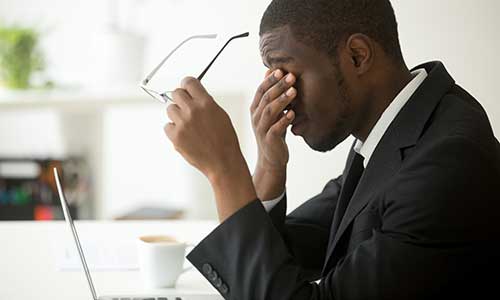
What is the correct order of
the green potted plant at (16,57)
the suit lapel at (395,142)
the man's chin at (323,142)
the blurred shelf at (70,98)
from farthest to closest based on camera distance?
the green potted plant at (16,57)
the blurred shelf at (70,98)
the man's chin at (323,142)
the suit lapel at (395,142)

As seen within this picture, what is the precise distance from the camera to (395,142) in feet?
3.51

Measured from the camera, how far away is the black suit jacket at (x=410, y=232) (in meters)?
0.93

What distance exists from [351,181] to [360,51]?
248 millimetres

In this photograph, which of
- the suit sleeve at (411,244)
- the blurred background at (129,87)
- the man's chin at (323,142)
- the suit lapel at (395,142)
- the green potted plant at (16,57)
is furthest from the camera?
the green potted plant at (16,57)

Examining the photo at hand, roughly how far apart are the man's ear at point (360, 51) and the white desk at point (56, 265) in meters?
0.42

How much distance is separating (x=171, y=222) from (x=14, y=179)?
1.64 metres

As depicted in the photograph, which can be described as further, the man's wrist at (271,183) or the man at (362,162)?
the man's wrist at (271,183)

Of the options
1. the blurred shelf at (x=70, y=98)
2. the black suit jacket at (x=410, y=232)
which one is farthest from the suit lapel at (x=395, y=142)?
the blurred shelf at (x=70, y=98)

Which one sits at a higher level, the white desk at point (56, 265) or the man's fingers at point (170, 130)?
the man's fingers at point (170, 130)

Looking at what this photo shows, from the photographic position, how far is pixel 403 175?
3.23ft

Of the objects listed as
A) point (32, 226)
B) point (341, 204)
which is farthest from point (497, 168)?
point (32, 226)

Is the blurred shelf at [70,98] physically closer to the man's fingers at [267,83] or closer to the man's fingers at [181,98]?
the man's fingers at [267,83]

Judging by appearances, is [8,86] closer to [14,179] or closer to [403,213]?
[14,179]

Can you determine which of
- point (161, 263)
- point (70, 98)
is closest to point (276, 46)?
point (161, 263)
